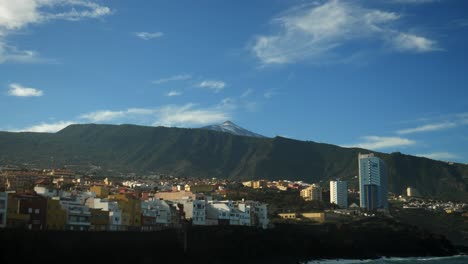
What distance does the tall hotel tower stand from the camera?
169m

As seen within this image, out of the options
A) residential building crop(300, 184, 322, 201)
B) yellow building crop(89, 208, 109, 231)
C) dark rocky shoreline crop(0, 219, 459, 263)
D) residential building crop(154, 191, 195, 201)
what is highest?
residential building crop(300, 184, 322, 201)

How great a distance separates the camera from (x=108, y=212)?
6309 centimetres

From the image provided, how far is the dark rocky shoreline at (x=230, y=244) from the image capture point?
46750 mm

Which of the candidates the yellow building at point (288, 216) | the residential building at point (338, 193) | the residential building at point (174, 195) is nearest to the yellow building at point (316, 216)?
the yellow building at point (288, 216)

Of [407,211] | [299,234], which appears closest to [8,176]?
[299,234]

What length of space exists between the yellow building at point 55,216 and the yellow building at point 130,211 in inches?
346

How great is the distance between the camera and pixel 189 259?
196ft

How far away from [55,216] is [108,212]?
695 cm

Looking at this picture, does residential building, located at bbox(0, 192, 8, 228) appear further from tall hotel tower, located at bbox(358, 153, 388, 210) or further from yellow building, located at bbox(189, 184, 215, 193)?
tall hotel tower, located at bbox(358, 153, 388, 210)

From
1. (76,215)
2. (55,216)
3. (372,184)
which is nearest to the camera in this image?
(55,216)

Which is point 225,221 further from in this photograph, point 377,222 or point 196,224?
point 377,222

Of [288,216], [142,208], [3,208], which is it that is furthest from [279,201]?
[3,208]

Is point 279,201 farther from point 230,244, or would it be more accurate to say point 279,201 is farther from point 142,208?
point 230,244

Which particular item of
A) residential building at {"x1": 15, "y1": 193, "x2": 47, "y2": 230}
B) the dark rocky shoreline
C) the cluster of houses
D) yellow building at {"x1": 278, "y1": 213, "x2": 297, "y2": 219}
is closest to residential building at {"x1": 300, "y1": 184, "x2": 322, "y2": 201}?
the dark rocky shoreline
